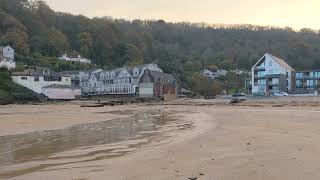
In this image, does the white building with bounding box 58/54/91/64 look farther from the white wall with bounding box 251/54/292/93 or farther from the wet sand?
the wet sand

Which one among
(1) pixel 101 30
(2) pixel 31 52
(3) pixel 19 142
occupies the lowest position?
(3) pixel 19 142

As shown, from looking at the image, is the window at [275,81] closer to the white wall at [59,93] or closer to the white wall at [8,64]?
the white wall at [59,93]

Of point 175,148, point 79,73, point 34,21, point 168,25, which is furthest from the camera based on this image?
point 168,25

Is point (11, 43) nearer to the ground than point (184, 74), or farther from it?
farther from it

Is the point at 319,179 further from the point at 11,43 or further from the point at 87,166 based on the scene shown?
the point at 11,43

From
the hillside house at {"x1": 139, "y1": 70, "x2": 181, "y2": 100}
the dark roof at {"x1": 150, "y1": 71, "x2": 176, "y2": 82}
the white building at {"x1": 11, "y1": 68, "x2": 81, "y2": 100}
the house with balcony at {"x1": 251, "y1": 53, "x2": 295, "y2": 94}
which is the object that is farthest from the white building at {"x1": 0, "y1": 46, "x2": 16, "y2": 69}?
the house with balcony at {"x1": 251, "y1": 53, "x2": 295, "y2": 94}

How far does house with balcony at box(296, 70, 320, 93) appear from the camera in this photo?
3583 inches

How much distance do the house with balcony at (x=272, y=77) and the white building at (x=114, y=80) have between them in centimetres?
2126

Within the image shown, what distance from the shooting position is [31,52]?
112000 mm

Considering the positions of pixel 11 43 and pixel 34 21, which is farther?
pixel 34 21

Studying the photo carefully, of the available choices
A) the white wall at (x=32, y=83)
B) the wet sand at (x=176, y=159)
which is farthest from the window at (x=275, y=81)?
the wet sand at (x=176, y=159)

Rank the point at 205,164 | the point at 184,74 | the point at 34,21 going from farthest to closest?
the point at 34,21
the point at 184,74
the point at 205,164

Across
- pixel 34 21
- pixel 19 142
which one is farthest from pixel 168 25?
pixel 19 142

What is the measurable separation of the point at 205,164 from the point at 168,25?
17165 cm
